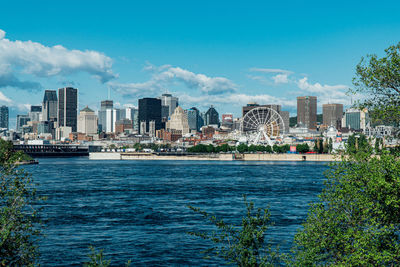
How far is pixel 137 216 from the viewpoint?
45156 millimetres

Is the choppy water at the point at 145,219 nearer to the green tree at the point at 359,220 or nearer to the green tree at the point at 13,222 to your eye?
the green tree at the point at 13,222

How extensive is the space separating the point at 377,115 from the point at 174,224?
2429 cm

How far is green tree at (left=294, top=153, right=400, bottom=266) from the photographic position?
54.9 ft

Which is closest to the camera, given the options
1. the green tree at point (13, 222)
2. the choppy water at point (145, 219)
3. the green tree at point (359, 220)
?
the green tree at point (359, 220)

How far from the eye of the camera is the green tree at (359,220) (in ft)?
54.9

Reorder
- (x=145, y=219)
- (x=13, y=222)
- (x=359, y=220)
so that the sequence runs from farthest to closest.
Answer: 1. (x=145, y=219)
2. (x=359, y=220)
3. (x=13, y=222)

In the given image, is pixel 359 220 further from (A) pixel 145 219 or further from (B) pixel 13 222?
(A) pixel 145 219

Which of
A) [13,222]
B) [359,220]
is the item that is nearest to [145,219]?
[13,222]

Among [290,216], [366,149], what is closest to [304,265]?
[366,149]

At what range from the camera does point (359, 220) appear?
62.1 ft

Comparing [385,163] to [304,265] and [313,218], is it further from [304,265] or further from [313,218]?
[304,265]

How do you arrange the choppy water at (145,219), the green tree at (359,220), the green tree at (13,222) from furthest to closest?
the choppy water at (145,219) < the green tree at (13,222) < the green tree at (359,220)

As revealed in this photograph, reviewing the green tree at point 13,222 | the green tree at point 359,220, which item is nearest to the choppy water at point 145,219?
the green tree at point 13,222

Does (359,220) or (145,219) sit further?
(145,219)
